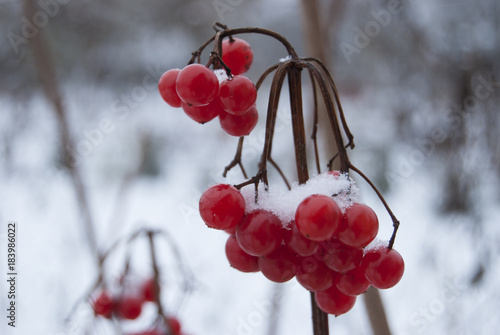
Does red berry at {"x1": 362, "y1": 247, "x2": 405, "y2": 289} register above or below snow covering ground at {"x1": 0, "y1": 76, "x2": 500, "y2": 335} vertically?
below

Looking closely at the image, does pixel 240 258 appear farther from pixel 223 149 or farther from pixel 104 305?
pixel 223 149

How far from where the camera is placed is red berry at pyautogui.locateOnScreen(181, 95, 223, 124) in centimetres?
35

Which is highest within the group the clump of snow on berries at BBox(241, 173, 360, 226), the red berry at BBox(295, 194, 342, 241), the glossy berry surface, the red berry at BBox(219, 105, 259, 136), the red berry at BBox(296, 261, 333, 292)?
the red berry at BBox(219, 105, 259, 136)

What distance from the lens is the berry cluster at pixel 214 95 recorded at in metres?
0.31

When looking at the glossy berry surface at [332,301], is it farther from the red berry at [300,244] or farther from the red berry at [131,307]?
the red berry at [131,307]

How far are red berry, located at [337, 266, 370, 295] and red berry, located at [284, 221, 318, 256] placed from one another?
0.04 metres

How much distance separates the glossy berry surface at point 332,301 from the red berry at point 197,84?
18 centimetres

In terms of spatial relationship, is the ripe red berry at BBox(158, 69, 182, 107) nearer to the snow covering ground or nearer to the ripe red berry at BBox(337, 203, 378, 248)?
the ripe red berry at BBox(337, 203, 378, 248)

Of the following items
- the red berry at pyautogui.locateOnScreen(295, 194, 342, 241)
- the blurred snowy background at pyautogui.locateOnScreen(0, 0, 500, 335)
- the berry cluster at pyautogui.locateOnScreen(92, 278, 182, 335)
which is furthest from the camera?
the blurred snowy background at pyautogui.locateOnScreen(0, 0, 500, 335)

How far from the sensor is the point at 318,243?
323 mm

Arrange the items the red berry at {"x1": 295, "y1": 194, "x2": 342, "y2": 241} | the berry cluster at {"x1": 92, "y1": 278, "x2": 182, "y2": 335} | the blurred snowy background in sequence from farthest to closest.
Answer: the blurred snowy background → the berry cluster at {"x1": 92, "y1": 278, "x2": 182, "y2": 335} → the red berry at {"x1": 295, "y1": 194, "x2": 342, "y2": 241}

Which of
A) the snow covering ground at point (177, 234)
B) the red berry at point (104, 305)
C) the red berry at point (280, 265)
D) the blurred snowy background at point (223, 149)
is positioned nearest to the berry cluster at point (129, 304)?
the red berry at point (104, 305)

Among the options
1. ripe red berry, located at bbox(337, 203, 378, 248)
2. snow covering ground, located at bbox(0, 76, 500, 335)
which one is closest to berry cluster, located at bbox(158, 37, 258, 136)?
ripe red berry, located at bbox(337, 203, 378, 248)

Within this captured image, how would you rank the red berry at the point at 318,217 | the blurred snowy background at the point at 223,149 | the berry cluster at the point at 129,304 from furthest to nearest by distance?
the blurred snowy background at the point at 223,149 < the berry cluster at the point at 129,304 < the red berry at the point at 318,217
